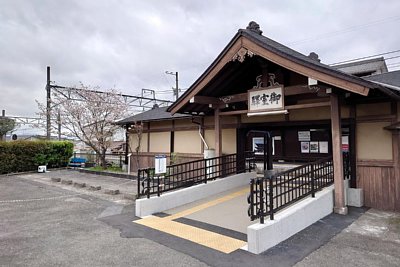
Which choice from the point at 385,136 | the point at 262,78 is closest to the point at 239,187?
the point at 262,78

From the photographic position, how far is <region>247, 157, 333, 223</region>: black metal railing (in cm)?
398

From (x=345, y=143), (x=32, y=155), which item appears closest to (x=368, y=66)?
(x=345, y=143)

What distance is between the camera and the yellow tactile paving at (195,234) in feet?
12.7

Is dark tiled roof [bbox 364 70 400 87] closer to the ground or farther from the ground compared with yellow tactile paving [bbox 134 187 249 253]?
farther from the ground

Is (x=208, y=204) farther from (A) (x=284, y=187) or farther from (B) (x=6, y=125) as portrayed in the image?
(B) (x=6, y=125)

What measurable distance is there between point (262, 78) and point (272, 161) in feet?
10.1

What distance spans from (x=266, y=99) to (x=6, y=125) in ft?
92.6

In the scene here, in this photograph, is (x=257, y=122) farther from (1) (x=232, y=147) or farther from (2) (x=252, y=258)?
(2) (x=252, y=258)

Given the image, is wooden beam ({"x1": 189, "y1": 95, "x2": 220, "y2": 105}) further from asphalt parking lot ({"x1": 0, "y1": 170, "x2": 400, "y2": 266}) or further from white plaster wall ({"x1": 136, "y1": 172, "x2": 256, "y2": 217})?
asphalt parking lot ({"x1": 0, "y1": 170, "x2": 400, "y2": 266})

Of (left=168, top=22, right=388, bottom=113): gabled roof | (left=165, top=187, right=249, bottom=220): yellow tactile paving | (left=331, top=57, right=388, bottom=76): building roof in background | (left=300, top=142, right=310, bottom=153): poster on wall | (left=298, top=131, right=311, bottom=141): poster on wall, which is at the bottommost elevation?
(left=165, top=187, right=249, bottom=220): yellow tactile paving

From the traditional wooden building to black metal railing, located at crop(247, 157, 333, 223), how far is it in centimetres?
45

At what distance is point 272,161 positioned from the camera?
8375 mm

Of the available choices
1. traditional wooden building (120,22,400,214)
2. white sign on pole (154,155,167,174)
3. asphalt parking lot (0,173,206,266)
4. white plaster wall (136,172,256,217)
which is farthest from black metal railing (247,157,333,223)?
white sign on pole (154,155,167,174)

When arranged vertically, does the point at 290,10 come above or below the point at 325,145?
above
